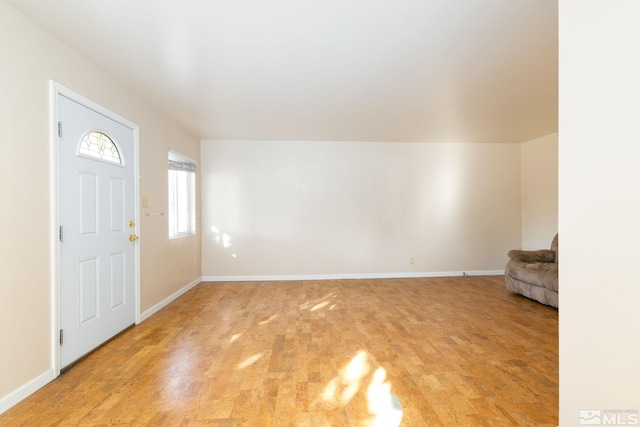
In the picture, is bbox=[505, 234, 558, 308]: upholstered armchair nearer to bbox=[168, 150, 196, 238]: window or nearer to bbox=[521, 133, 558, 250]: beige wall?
bbox=[521, 133, 558, 250]: beige wall

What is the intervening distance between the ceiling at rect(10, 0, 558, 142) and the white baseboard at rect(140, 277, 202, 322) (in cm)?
250

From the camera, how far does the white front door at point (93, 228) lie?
90.8 inches

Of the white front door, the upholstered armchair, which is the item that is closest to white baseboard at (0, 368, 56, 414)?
the white front door

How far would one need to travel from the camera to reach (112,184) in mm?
2857

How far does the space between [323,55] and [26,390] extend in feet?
10.5

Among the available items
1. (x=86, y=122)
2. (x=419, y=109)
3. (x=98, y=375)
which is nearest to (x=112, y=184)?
(x=86, y=122)

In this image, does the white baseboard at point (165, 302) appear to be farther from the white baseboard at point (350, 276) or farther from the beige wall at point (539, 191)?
the beige wall at point (539, 191)

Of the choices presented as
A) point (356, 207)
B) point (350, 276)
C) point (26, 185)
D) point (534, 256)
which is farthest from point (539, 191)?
point (26, 185)

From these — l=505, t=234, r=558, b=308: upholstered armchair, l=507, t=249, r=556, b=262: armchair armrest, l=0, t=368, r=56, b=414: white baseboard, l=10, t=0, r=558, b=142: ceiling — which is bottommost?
l=0, t=368, r=56, b=414: white baseboard

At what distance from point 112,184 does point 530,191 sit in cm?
669

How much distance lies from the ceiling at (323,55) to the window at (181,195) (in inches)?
30.2

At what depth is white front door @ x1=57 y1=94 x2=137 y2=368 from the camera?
231 cm
